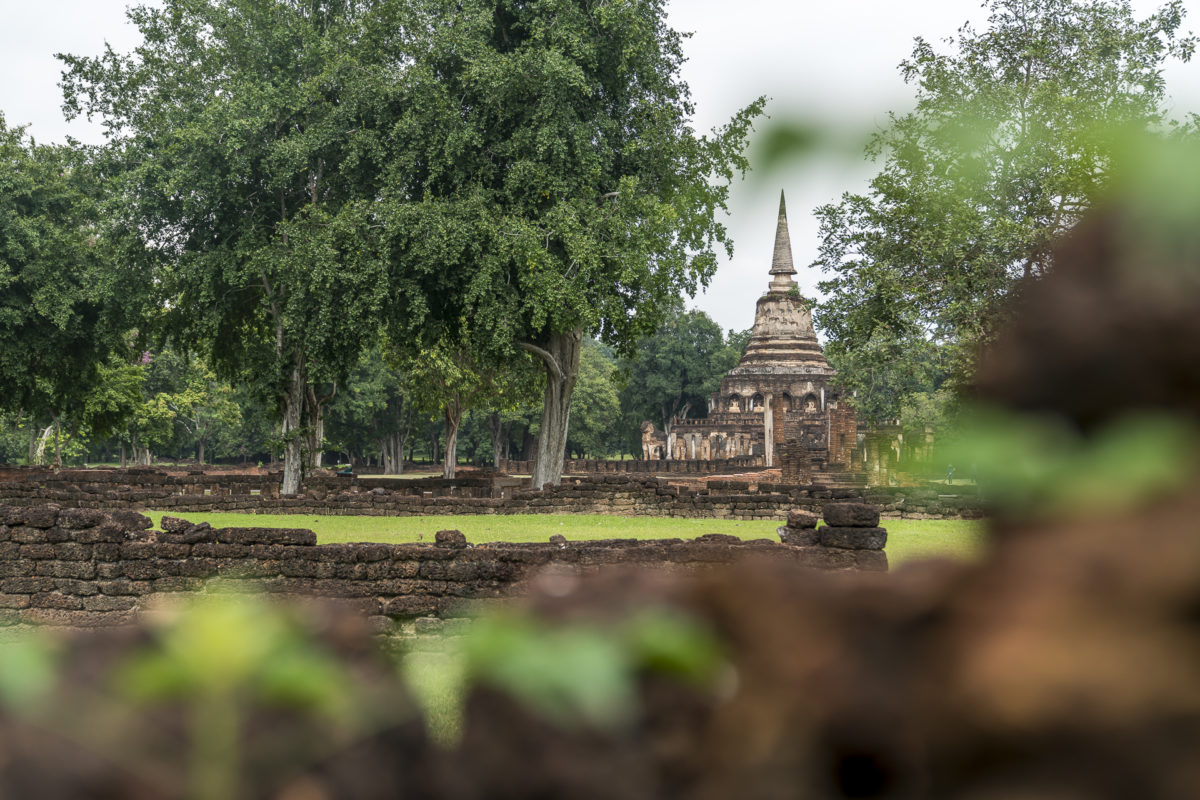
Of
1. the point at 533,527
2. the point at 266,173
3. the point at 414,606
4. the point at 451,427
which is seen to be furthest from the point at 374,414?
the point at 414,606

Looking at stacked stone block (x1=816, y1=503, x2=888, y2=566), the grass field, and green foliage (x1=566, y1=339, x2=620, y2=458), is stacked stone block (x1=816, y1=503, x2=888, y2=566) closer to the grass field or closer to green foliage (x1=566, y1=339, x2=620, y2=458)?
the grass field

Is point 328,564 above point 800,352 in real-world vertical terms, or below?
below

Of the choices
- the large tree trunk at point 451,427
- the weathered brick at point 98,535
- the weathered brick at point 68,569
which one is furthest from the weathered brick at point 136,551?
the large tree trunk at point 451,427

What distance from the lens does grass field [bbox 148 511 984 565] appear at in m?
17.0

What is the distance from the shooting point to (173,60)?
25734 mm

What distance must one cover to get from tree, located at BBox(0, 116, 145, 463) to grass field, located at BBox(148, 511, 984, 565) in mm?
7033

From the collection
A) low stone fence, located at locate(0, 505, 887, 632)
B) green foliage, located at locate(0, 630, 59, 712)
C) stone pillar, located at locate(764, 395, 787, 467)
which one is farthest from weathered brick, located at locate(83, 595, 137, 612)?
stone pillar, located at locate(764, 395, 787, 467)

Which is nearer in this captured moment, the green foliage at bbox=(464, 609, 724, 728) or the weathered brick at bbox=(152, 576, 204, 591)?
the green foliage at bbox=(464, 609, 724, 728)

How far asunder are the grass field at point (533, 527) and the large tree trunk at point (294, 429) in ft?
12.3

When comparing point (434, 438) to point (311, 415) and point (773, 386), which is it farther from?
point (311, 415)

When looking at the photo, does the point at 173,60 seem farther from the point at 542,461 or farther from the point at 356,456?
the point at 356,456

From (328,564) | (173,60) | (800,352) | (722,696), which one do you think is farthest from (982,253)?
(800,352)

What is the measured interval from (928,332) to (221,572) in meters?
14.7

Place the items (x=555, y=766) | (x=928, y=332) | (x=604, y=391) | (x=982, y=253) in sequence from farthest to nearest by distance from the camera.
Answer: (x=604, y=391)
(x=928, y=332)
(x=982, y=253)
(x=555, y=766)
